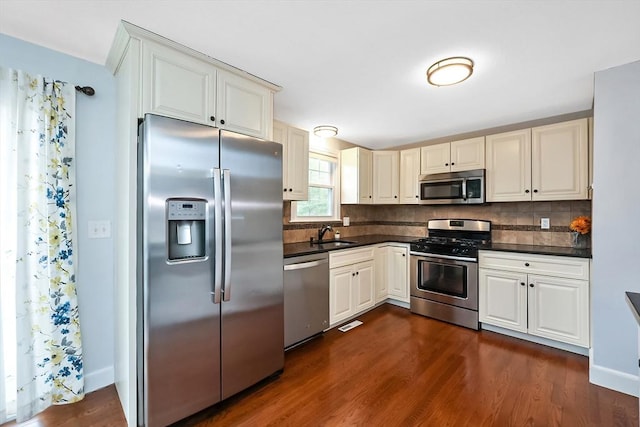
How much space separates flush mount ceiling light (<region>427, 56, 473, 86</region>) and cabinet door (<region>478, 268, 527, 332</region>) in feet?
6.79

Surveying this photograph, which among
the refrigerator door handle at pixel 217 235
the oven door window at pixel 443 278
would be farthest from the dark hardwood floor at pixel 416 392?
the refrigerator door handle at pixel 217 235

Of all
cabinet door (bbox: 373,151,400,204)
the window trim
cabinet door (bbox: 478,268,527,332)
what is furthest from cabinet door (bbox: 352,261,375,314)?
cabinet door (bbox: 478,268,527,332)

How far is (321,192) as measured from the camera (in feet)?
13.1

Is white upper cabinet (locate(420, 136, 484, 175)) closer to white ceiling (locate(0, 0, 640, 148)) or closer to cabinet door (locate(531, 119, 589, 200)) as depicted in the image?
cabinet door (locate(531, 119, 589, 200))

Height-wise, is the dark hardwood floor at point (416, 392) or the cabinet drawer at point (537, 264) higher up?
the cabinet drawer at point (537, 264)

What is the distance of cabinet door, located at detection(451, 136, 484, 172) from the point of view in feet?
11.2

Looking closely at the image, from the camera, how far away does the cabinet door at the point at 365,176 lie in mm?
4027

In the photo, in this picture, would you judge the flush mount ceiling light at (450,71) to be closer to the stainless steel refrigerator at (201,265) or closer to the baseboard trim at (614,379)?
the stainless steel refrigerator at (201,265)

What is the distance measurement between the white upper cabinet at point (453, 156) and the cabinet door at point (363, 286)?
1.55m

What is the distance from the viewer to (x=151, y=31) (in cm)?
166

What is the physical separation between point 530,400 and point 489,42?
2.40 metres

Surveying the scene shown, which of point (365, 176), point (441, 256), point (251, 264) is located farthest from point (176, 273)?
point (365, 176)

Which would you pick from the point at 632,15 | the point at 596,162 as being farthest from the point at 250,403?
the point at 632,15

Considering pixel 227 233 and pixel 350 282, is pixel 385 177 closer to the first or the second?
pixel 350 282
